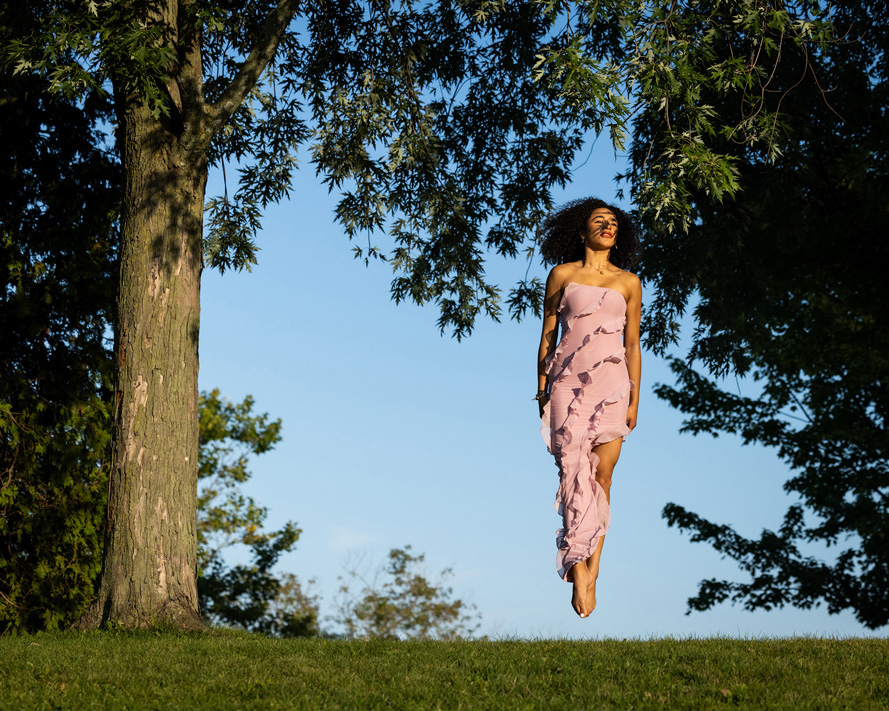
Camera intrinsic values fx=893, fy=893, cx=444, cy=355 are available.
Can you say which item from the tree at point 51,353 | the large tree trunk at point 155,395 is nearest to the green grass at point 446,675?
the large tree trunk at point 155,395

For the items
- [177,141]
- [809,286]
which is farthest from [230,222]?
[809,286]

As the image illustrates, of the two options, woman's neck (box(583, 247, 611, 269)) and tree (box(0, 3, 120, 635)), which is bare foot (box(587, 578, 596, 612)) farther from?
tree (box(0, 3, 120, 635))

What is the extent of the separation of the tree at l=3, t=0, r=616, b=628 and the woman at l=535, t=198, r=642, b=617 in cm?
158

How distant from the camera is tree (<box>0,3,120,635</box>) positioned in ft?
45.1

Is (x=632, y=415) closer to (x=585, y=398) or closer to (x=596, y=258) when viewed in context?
(x=585, y=398)

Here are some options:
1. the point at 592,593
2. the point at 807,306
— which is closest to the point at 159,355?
the point at 592,593

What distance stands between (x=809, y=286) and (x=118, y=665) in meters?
17.3

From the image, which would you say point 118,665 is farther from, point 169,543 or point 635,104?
point 635,104

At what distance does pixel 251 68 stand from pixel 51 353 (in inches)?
247

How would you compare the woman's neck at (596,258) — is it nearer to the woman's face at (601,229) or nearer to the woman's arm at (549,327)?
the woman's face at (601,229)

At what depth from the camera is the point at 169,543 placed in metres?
9.61

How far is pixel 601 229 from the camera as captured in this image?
8297mm

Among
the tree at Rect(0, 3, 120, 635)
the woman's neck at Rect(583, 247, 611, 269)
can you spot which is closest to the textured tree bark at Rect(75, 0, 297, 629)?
the tree at Rect(0, 3, 120, 635)

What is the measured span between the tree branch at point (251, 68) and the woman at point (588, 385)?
4.84 meters
